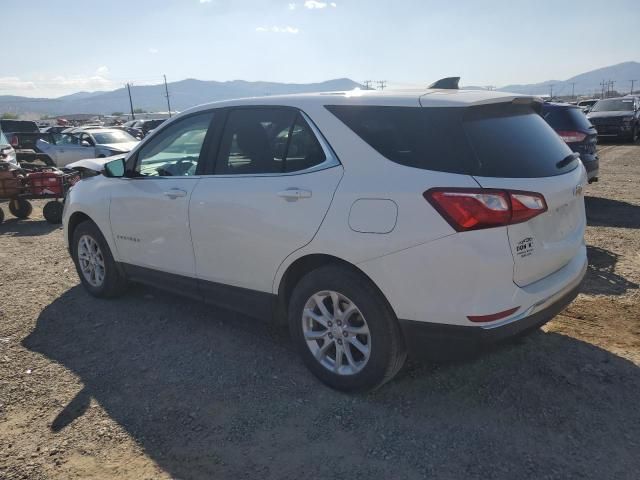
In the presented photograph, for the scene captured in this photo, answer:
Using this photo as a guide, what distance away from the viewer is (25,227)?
9.31 meters

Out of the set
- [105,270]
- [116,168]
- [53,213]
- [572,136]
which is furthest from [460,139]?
[53,213]

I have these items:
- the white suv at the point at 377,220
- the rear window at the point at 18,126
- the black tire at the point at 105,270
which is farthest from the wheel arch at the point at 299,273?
the rear window at the point at 18,126

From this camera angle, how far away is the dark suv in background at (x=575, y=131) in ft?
27.2

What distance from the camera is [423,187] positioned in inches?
109

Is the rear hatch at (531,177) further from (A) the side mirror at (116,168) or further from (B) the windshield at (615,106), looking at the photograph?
(B) the windshield at (615,106)

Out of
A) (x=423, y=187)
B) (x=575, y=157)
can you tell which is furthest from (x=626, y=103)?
(x=423, y=187)

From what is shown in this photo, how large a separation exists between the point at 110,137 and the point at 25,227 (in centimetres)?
769

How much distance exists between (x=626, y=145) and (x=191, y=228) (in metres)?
20.4

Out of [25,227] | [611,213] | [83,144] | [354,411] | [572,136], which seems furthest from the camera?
[83,144]

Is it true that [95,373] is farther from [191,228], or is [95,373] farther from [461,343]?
[461,343]

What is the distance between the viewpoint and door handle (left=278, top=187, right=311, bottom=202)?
10.6 ft

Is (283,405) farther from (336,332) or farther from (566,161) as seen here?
(566,161)

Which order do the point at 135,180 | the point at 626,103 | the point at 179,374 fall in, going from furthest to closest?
the point at 626,103 < the point at 135,180 < the point at 179,374

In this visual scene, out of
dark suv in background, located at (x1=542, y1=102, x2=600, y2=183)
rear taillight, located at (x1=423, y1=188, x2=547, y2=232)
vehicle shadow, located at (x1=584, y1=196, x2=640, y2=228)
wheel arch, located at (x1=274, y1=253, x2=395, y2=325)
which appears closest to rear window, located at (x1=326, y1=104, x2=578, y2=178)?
rear taillight, located at (x1=423, y1=188, x2=547, y2=232)
